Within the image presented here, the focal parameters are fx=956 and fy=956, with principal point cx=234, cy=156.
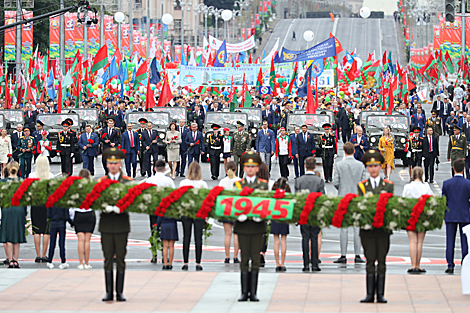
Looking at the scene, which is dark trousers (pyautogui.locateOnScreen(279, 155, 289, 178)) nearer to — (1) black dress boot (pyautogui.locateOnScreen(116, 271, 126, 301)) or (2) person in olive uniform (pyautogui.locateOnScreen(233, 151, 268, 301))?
(2) person in olive uniform (pyautogui.locateOnScreen(233, 151, 268, 301))

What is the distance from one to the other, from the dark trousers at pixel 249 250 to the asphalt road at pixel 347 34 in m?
99.9

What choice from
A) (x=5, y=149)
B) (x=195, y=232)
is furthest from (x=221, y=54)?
(x=195, y=232)

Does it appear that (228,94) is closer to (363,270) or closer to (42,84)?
(42,84)

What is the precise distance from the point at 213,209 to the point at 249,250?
0.60m

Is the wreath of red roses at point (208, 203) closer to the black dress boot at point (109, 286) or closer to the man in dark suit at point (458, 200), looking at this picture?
the black dress boot at point (109, 286)

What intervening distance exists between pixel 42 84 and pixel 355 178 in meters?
39.8

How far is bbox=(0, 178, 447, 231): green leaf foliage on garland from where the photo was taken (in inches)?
399

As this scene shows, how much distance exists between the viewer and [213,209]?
34.5ft

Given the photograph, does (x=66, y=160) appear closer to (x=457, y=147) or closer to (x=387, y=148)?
(x=387, y=148)

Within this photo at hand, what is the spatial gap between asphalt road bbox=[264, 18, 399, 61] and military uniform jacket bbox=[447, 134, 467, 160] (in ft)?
278

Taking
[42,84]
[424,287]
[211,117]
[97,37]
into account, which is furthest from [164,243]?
[97,37]

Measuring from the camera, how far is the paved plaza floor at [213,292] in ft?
33.7

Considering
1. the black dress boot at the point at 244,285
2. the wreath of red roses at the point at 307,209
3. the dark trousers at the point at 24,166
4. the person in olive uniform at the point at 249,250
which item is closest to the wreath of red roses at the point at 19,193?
the person in olive uniform at the point at 249,250

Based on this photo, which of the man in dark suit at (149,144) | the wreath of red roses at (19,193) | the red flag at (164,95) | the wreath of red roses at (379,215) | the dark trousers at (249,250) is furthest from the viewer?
the red flag at (164,95)
